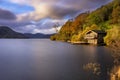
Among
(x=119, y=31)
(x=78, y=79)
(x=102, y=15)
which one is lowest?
(x=78, y=79)

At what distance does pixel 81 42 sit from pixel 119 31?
1590 inches

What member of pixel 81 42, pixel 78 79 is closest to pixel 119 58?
pixel 78 79

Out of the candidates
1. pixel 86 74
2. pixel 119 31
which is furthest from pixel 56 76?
pixel 119 31

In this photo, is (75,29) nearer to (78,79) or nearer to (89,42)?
(89,42)

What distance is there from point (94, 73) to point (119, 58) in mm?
6502

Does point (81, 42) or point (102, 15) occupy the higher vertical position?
point (102, 15)

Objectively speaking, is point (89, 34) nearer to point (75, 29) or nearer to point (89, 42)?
point (89, 42)

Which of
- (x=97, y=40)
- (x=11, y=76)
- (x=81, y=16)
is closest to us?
(x=11, y=76)

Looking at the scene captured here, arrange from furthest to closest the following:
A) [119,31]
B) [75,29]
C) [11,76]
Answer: [75,29]
[119,31]
[11,76]

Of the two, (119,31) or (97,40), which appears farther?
(97,40)

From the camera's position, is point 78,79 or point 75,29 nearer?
point 78,79

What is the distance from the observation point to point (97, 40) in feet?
339

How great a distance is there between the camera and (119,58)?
35812 millimetres

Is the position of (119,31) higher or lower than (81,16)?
lower
